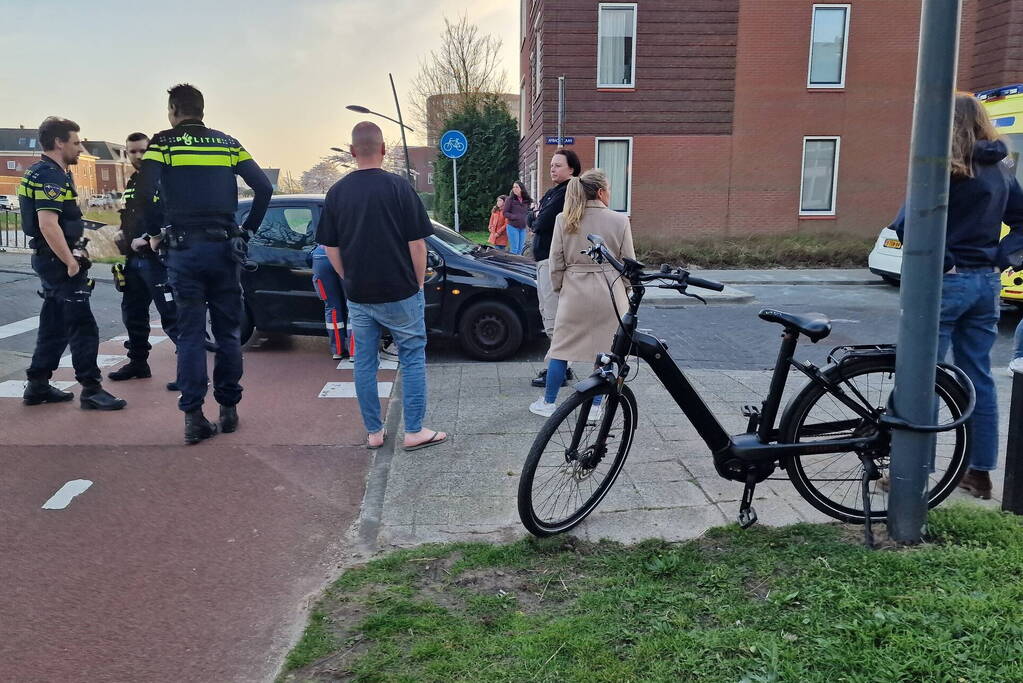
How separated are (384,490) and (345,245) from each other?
4.86 feet

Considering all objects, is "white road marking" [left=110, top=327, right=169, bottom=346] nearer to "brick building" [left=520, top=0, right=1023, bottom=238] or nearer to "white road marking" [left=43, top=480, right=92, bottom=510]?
"white road marking" [left=43, top=480, right=92, bottom=510]

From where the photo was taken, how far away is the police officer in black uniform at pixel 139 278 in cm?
654

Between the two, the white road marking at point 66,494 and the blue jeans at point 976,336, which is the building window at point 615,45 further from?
the white road marking at point 66,494

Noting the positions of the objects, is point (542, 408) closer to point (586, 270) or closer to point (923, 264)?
point (586, 270)

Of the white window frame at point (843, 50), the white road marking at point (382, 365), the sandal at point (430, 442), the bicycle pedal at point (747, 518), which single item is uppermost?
the white window frame at point (843, 50)

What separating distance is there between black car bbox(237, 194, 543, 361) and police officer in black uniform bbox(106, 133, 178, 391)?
1213 millimetres

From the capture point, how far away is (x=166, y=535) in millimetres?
3840

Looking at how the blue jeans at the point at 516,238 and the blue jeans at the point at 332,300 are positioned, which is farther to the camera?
the blue jeans at the point at 516,238

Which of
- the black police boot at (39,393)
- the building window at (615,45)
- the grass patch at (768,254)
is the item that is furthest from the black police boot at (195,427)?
the building window at (615,45)

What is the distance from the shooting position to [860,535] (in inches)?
137

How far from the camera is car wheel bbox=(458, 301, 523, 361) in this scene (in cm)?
784

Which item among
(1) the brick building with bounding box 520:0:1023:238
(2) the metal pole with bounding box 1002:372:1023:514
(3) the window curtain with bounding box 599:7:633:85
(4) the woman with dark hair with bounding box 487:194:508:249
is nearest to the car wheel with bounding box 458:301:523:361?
(2) the metal pole with bounding box 1002:372:1023:514

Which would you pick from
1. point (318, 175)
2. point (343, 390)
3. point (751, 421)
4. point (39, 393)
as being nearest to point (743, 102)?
point (343, 390)

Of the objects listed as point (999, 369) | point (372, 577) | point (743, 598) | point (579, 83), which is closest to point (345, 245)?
point (372, 577)
